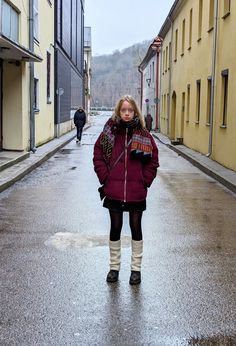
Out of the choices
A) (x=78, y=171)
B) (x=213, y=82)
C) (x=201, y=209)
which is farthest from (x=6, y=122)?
(x=201, y=209)

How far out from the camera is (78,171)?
14969 mm

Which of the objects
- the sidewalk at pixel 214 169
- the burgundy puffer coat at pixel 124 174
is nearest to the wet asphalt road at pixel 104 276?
the burgundy puffer coat at pixel 124 174

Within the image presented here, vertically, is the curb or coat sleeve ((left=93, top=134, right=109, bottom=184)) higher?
coat sleeve ((left=93, top=134, right=109, bottom=184))

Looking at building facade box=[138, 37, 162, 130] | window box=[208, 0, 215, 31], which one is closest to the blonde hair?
window box=[208, 0, 215, 31]

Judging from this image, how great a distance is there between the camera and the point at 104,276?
5.32 meters

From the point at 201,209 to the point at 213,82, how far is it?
8.17 meters

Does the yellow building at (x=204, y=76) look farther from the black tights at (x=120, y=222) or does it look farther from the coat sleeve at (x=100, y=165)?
the coat sleeve at (x=100, y=165)

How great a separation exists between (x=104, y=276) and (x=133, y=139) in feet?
4.33

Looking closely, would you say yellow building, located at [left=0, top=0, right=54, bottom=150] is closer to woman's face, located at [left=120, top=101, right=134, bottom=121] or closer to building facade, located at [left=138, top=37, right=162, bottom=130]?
woman's face, located at [left=120, top=101, right=134, bottom=121]

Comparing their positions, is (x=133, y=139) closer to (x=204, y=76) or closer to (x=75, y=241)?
(x=75, y=241)

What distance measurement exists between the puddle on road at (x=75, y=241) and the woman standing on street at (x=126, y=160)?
1.48 metres

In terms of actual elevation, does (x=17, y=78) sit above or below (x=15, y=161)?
above

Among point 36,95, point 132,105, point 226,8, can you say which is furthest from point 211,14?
point 132,105

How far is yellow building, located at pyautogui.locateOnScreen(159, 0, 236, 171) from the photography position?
1469 centimetres
